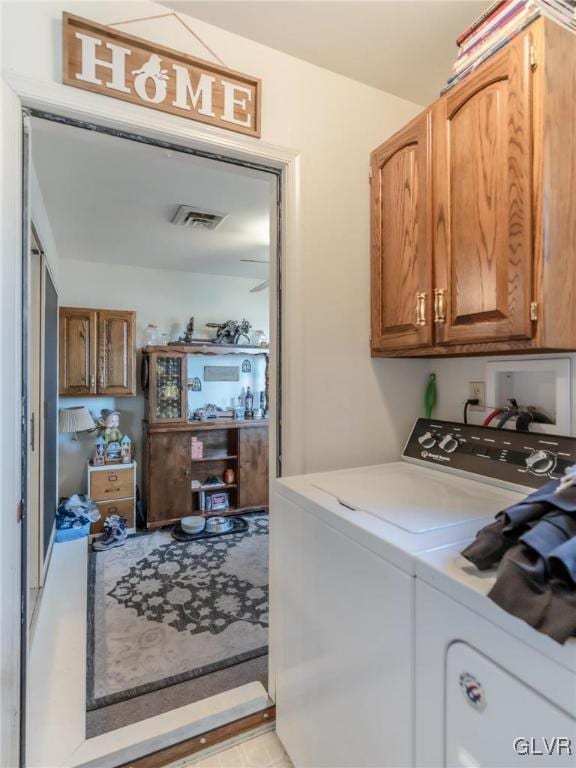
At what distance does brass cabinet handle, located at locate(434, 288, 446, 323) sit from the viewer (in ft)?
4.32

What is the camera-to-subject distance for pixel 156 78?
4.25 ft

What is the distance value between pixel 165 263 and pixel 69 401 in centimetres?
162

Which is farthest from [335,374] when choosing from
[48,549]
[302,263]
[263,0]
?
[48,549]

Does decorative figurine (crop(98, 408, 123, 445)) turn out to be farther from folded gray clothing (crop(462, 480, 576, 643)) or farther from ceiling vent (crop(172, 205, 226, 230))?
folded gray clothing (crop(462, 480, 576, 643))

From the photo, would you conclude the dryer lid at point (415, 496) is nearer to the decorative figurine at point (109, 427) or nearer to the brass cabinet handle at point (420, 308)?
the brass cabinet handle at point (420, 308)

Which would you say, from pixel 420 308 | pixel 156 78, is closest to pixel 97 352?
pixel 156 78

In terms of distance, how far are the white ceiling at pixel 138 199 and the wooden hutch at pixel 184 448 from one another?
932mm

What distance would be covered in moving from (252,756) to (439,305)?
1.70 metres

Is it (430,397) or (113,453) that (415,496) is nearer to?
(430,397)

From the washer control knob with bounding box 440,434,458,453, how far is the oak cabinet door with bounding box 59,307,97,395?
10.2ft

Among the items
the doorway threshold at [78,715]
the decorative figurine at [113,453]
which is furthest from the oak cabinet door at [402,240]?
the decorative figurine at [113,453]

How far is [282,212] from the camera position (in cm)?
157

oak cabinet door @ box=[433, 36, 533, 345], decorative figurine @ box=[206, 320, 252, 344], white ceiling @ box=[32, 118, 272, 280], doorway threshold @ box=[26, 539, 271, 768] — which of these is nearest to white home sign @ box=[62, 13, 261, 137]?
white ceiling @ box=[32, 118, 272, 280]

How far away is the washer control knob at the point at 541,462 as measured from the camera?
1.17 meters
